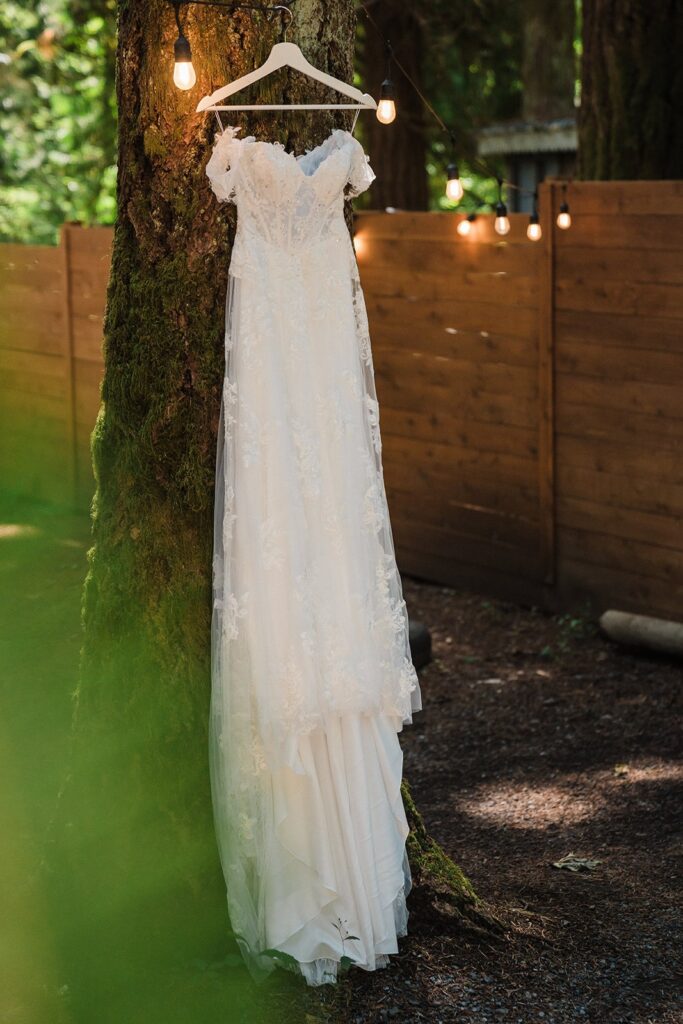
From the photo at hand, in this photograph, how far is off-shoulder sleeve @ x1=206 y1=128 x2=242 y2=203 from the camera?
280 centimetres

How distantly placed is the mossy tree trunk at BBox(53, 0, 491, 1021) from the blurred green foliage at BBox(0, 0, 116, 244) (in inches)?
276

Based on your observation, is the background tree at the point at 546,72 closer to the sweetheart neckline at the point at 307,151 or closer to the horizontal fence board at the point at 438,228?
the horizontal fence board at the point at 438,228

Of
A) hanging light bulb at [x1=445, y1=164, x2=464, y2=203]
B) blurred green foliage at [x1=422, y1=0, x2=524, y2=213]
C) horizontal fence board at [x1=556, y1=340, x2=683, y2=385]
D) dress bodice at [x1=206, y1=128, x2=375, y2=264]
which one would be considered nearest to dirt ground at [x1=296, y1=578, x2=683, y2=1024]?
horizontal fence board at [x1=556, y1=340, x2=683, y2=385]

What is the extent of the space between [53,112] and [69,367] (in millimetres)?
7336

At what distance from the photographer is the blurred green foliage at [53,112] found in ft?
36.0

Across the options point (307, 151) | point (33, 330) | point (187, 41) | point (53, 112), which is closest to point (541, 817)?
point (307, 151)

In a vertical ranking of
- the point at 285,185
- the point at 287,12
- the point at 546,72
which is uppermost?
the point at 546,72

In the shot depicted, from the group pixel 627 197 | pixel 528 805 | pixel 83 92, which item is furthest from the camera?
pixel 83 92

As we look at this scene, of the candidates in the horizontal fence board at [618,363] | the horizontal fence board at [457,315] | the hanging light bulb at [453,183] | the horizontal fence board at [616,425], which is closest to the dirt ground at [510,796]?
the horizontal fence board at [616,425]

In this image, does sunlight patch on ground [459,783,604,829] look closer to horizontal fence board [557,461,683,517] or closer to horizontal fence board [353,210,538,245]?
horizontal fence board [557,461,683,517]

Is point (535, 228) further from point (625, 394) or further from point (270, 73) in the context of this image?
point (270, 73)

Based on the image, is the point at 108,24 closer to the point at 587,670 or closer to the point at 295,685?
the point at 587,670

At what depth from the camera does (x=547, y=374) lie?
605cm

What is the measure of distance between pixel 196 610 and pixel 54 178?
12.0 m
